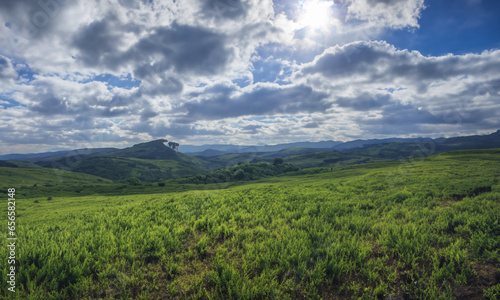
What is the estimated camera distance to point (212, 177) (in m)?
126

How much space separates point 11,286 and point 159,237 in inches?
171

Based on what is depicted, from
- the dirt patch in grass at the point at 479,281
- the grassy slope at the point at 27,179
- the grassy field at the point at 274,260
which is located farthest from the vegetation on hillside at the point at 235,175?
the dirt patch in grass at the point at 479,281

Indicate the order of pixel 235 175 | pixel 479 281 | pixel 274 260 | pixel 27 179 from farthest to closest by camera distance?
1. pixel 235 175
2. pixel 27 179
3. pixel 274 260
4. pixel 479 281

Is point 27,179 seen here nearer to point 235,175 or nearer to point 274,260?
point 235,175

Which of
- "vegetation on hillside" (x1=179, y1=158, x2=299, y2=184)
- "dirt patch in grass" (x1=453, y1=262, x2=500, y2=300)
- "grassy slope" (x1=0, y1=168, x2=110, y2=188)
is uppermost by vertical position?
"dirt patch in grass" (x1=453, y1=262, x2=500, y2=300)

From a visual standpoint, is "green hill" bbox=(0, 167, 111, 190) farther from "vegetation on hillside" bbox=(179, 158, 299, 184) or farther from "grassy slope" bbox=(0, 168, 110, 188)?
"vegetation on hillside" bbox=(179, 158, 299, 184)

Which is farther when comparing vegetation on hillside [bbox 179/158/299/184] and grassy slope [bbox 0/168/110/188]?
vegetation on hillside [bbox 179/158/299/184]

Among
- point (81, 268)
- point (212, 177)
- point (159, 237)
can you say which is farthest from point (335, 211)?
point (212, 177)

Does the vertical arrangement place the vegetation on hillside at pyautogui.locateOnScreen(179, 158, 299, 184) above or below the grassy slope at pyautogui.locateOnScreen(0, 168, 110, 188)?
below

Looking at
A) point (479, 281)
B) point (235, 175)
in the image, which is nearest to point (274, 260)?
point (479, 281)

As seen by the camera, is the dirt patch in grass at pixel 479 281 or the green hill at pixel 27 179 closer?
the dirt patch in grass at pixel 479 281

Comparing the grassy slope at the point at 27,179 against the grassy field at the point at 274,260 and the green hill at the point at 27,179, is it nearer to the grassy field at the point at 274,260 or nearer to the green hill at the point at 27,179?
the green hill at the point at 27,179

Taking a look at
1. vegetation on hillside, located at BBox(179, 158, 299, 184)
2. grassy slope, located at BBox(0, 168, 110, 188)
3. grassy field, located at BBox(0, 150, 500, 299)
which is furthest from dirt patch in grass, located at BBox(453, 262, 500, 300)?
grassy slope, located at BBox(0, 168, 110, 188)

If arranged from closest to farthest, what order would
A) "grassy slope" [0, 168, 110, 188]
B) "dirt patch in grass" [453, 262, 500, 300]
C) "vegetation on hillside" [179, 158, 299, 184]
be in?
"dirt patch in grass" [453, 262, 500, 300], "grassy slope" [0, 168, 110, 188], "vegetation on hillside" [179, 158, 299, 184]
